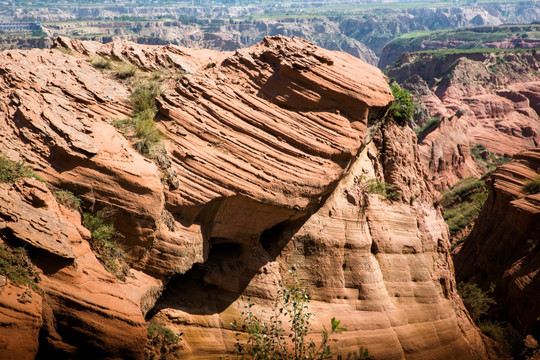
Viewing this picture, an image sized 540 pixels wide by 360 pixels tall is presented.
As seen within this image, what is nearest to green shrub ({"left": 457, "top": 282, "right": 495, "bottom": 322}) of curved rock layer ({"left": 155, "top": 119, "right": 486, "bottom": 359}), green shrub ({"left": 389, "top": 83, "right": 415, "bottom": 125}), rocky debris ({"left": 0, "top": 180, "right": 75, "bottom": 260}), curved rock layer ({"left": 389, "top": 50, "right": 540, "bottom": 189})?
curved rock layer ({"left": 155, "top": 119, "right": 486, "bottom": 359})

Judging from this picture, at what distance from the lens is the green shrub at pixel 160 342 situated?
1191cm

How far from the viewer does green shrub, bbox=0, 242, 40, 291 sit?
882 cm

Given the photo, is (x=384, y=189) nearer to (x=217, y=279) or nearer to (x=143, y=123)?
(x=217, y=279)

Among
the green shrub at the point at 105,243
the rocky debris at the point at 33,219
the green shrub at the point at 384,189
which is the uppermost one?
the rocky debris at the point at 33,219

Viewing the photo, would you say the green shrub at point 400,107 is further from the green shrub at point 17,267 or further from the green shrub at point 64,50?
the green shrub at point 17,267

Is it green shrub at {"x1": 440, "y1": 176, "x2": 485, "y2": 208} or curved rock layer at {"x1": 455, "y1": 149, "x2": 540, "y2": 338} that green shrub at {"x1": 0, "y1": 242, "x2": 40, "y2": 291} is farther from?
green shrub at {"x1": 440, "y1": 176, "x2": 485, "y2": 208}

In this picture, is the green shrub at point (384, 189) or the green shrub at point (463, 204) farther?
the green shrub at point (463, 204)

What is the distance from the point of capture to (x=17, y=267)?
897 centimetres

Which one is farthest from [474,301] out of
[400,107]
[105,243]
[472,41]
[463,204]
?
[472,41]

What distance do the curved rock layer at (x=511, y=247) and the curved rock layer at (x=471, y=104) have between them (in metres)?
30.0

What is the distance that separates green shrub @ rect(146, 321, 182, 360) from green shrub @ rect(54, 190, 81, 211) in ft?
11.3

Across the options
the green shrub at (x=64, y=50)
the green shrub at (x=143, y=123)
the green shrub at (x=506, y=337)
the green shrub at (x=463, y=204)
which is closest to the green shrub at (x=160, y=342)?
the green shrub at (x=143, y=123)

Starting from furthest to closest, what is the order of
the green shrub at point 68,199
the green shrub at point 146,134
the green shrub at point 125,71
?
the green shrub at point 125,71
the green shrub at point 146,134
the green shrub at point 68,199

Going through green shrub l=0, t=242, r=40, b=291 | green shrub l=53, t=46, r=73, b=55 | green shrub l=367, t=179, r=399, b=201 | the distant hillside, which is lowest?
the distant hillside
